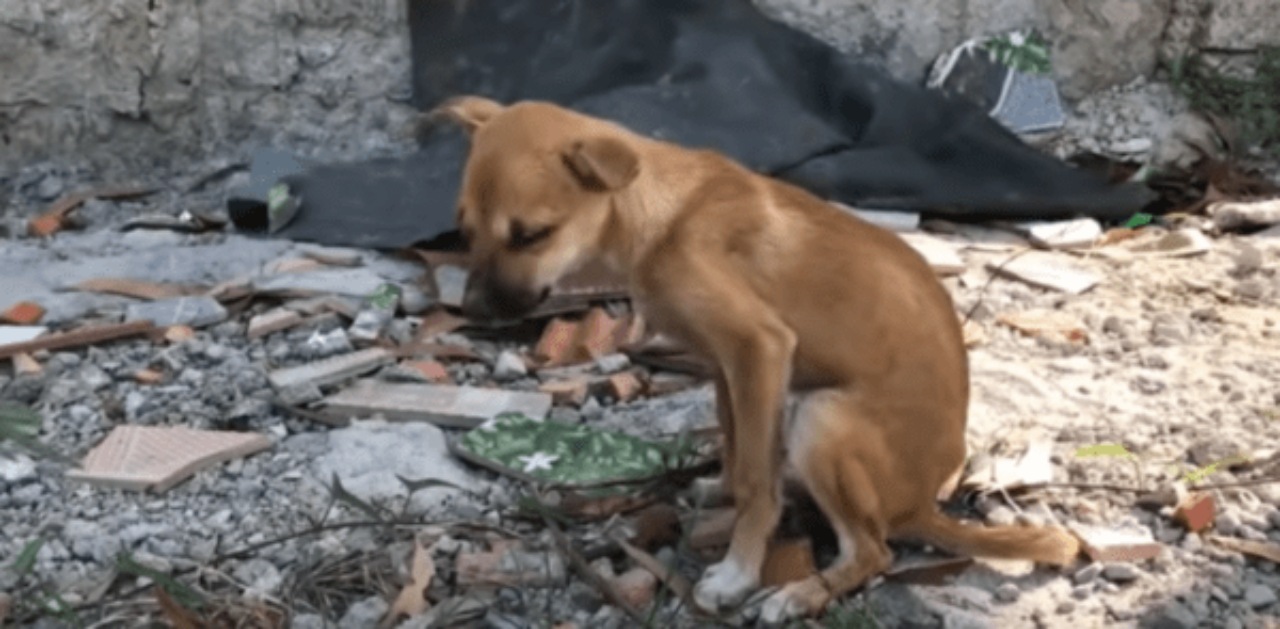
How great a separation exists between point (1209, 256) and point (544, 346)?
289 cm

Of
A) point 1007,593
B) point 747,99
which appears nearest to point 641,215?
point 1007,593

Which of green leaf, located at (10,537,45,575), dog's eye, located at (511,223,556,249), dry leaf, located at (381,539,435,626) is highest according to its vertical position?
dog's eye, located at (511,223,556,249)

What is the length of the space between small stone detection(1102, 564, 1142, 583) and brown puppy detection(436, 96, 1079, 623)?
4.1 inches

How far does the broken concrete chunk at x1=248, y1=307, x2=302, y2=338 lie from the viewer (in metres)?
6.08

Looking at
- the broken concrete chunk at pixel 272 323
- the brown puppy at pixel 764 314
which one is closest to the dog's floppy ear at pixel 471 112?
the brown puppy at pixel 764 314

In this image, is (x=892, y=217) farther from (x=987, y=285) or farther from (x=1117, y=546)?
(x=1117, y=546)

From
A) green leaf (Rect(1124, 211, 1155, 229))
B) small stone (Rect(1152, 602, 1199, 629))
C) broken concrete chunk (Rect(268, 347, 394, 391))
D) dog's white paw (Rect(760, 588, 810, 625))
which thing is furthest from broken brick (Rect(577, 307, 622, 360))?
green leaf (Rect(1124, 211, 1155, 229))

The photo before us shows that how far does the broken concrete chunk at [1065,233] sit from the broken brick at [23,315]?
13.1 feet

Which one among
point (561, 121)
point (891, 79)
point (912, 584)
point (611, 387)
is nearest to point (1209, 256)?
point (891, 79)

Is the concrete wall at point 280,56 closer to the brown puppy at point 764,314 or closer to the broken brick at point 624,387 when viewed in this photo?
the broken brick at point 624,387

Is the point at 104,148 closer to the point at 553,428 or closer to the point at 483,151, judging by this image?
the point at 553,428

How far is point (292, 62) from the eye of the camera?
8008 mm

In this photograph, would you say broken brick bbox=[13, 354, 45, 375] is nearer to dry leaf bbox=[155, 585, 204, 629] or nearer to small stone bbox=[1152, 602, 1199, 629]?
dry leaf bbox=[155, 585, 204, 629]

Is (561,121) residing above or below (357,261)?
above
